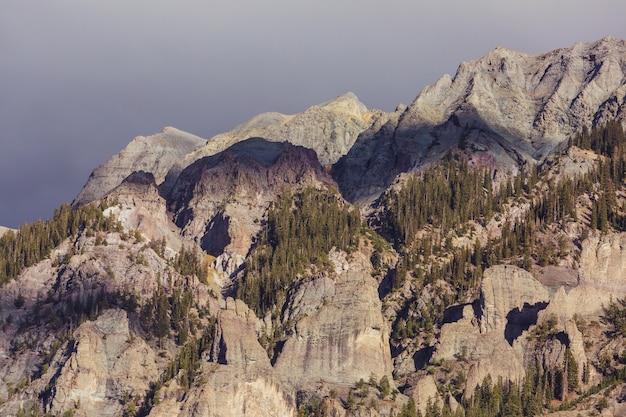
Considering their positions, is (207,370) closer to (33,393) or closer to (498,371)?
(33,393)

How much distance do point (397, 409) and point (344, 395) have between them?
7.56 metres

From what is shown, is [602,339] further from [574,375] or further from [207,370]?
[207,370]

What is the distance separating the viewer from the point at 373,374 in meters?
197

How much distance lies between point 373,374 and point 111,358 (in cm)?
3130

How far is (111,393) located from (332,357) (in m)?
26.5

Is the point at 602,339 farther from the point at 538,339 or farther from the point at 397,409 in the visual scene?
the point at 397,409

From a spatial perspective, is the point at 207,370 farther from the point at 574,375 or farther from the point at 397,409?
the point at 574,375

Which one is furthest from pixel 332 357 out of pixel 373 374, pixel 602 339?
pixel 602 339

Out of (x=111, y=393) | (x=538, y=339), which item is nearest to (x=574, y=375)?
(x=538, y=339)

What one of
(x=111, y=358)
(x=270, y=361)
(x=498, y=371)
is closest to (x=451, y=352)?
(x=498, y=371)

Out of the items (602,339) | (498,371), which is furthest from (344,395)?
(602,339)

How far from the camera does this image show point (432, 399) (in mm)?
189125

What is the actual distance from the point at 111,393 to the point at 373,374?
30.9 metres

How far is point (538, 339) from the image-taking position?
650ft
